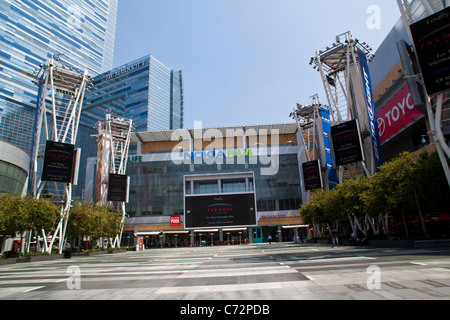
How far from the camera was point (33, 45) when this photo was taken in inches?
5005

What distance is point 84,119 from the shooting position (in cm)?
15662

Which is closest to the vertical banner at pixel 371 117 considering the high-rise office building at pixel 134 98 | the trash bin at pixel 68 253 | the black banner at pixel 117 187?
the trash bin at pixel 68 253

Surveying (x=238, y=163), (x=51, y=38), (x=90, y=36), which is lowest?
(x=238, y=163)

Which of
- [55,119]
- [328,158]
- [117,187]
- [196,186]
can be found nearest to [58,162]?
[55,119]

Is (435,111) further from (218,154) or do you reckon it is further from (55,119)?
(218,154)

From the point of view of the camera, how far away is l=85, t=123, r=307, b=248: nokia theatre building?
211ft

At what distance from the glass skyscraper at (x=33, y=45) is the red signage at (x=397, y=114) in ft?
282

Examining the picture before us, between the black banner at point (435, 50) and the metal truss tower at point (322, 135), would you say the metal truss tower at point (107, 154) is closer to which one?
the metal truss tower at point (322, 135)

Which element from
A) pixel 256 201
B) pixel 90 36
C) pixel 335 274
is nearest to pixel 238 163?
pixel 256 201

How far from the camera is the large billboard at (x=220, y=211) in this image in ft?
209

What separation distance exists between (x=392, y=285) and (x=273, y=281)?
11.7 ft

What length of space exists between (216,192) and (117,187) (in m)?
26.3
